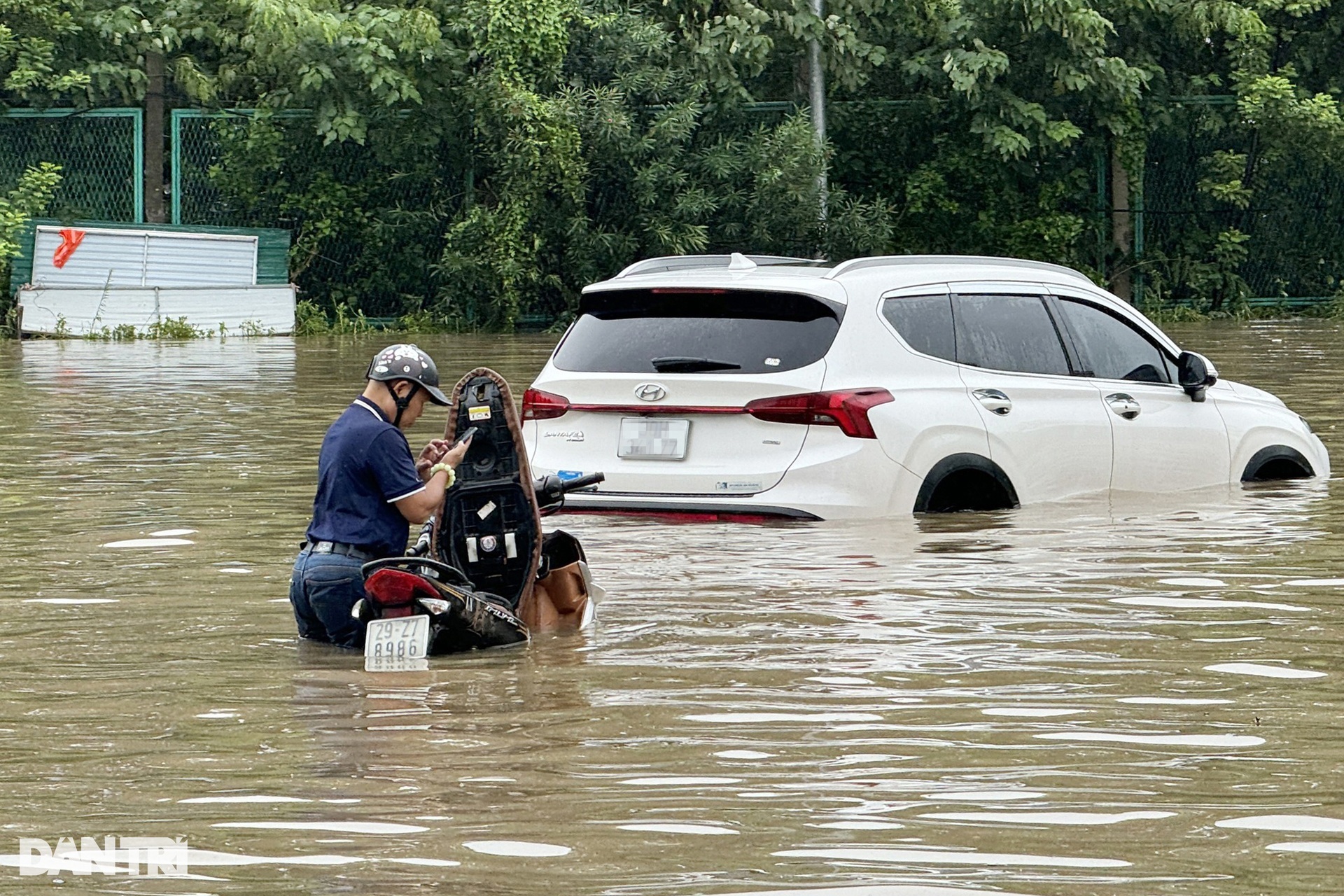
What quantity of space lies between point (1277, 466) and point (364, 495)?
598 cm

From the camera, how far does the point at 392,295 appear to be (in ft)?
99.4

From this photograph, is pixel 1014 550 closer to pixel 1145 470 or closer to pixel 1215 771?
pixel 1145 470

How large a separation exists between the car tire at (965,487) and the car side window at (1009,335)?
0.50 m

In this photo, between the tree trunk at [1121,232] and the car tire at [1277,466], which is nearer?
the car tire at [1277,466]

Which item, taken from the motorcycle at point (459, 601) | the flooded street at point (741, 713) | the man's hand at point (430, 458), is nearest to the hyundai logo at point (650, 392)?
the flooded street at point (741, 713)

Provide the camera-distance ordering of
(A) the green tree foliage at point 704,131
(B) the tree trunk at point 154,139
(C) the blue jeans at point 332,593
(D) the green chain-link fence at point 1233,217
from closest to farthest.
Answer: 1. (C) the blue jeans at point 332,593
2. (A) the green tree foliage at point 704,131
3. (B) the tree trunk at point 154,139
4. (D) the green chain-link fence at point 1233,217

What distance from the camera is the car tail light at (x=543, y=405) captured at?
10867 millimetres

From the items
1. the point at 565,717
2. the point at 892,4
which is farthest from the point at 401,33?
the point at 565,717

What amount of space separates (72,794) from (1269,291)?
27634mm

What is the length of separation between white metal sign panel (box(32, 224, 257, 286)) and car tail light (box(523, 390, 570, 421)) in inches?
709

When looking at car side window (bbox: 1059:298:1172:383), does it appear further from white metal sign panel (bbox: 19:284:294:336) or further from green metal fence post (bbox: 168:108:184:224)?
green metal fence post (bbox: 168:108:184:224)

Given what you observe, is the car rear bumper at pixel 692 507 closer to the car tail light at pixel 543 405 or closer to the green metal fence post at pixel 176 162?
the car tail light at pixel 543 405

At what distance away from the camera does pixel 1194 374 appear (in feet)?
38.2

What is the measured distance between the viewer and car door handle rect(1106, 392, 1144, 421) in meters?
11.5
